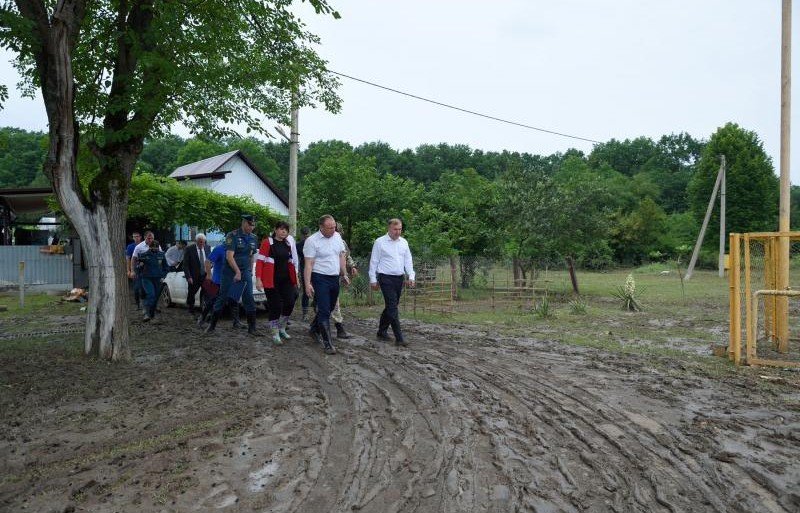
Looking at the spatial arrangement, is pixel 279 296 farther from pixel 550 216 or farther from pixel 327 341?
pixel 550 216

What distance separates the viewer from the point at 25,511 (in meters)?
3.45

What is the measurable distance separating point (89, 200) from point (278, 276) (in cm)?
280

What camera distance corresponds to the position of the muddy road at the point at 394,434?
368 cm

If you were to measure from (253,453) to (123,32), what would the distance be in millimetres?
5793

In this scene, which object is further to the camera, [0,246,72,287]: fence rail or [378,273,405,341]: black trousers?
[0,246,72,287]: fence rail

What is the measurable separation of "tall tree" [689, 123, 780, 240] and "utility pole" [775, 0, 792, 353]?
40674 millimetres

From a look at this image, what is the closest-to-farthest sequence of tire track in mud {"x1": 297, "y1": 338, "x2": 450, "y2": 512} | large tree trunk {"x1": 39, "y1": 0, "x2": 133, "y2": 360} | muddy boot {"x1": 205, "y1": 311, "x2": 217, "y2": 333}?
tire track in mud {"x1": 297, "y1": 338, "x2": 450, "y2": 512} → large tree trunk {"x1": 39, "y1": 0, "x2": 133, "y2": 360} → muddy boot {"x1": 205, "y1": 311, "x2": 217, "y2": 333}

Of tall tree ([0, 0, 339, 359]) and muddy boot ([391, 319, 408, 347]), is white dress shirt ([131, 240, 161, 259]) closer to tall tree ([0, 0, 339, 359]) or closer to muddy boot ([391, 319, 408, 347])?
tall tree ([0, 0, 339, 359])

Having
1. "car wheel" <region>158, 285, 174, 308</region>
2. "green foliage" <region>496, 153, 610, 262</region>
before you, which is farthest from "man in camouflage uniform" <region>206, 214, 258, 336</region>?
"green foliage" <region>496, 153, 610, 262</region>

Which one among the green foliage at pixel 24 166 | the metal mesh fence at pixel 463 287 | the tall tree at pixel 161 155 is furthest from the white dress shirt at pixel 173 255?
the tall tree at pixel 161 155

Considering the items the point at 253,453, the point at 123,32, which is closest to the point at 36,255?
the point at 123,32

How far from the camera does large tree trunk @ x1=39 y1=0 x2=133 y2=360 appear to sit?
23.2 ft

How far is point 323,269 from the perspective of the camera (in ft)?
28.0

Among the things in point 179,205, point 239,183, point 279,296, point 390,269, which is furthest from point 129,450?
point 239,183
